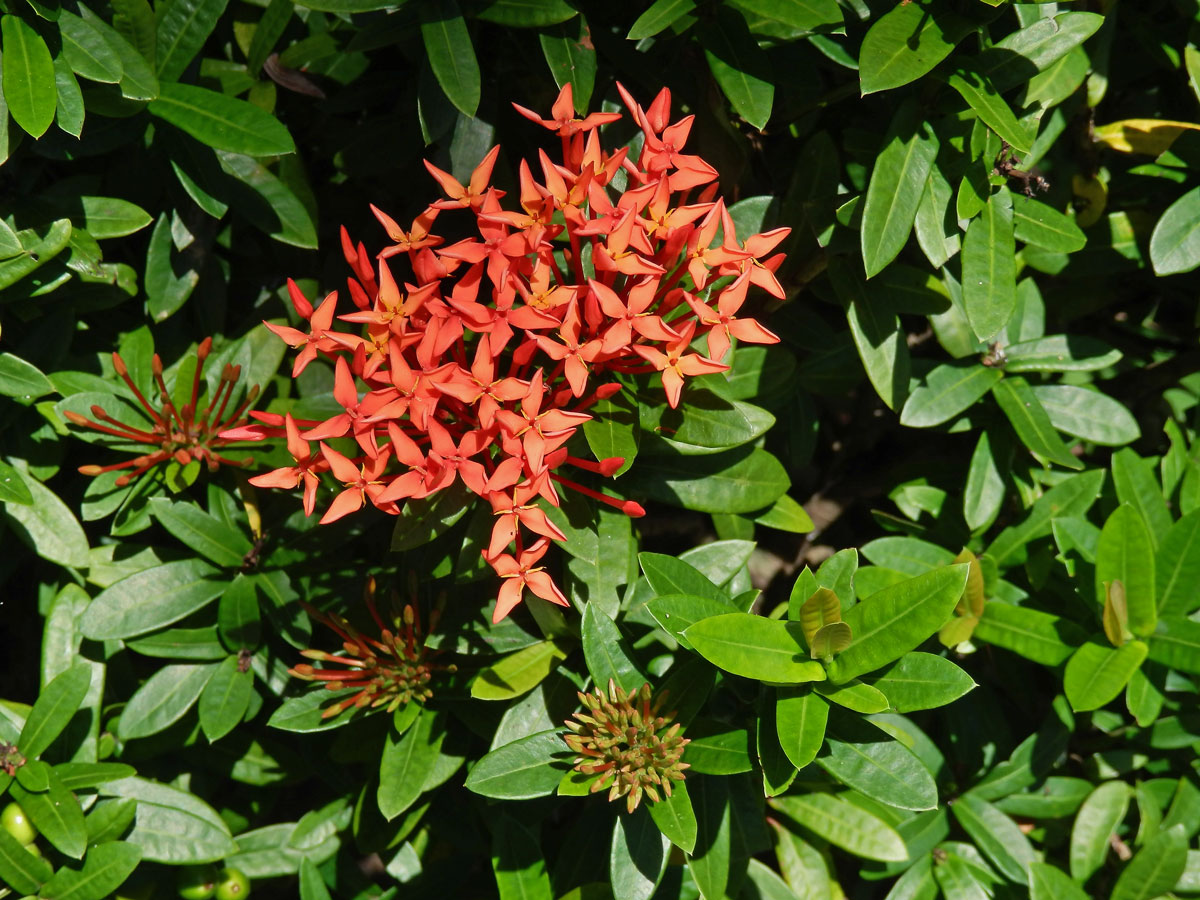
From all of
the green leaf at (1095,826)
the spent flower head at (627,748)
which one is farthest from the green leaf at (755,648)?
the green leaf at (1095,826)

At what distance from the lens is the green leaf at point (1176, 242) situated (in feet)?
6.07

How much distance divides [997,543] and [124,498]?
1745mm

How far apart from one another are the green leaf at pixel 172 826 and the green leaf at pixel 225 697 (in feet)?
0.61

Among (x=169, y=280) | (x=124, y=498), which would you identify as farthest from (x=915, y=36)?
(x=124, y=498)

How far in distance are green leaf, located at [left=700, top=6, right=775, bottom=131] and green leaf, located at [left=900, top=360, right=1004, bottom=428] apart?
2.17 feet

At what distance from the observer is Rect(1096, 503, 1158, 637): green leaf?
1.82 metres

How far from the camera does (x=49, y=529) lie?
1795mm

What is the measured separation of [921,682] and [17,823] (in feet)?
5.27

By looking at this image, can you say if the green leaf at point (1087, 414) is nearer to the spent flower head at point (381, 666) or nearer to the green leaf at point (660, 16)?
the green leaf at point (660, 16)

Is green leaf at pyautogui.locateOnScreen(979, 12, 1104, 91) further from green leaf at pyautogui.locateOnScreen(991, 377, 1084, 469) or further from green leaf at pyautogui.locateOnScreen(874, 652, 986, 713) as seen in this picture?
green leaf at pyautogui.locateOnScreen(874, 652, 986, 713)

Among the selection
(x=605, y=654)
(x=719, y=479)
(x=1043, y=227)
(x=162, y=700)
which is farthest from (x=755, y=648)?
(x=162, y=700)

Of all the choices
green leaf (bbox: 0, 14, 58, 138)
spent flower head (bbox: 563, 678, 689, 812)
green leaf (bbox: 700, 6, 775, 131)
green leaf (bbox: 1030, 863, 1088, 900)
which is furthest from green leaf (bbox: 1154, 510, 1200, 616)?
green leaf (bbox: 0, 14, 58, 138)

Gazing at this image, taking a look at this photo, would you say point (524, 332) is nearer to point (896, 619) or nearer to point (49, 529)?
point (896, 619)

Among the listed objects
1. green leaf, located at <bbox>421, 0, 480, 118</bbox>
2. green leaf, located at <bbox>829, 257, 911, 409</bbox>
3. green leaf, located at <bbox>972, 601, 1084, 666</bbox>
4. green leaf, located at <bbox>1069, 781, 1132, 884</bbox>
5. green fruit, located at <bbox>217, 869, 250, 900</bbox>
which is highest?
green leaf, located at <bbox>421, 0, 480, 118</bbox>
